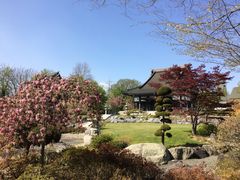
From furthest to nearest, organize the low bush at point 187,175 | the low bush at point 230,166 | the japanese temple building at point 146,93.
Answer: the japanese temple building at point 146,93
the low bush at point 230,166
the low bush at point 187,175

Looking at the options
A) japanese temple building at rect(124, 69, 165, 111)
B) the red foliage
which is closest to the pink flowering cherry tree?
the red foliage

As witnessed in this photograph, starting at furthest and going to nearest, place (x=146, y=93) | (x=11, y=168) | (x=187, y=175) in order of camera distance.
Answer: (x=146, y=93) → (x=187, y=175) → (x=11, y=168)

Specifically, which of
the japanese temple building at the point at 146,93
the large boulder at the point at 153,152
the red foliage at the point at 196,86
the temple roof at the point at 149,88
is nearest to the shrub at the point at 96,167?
the large boulder at the point at 153,152

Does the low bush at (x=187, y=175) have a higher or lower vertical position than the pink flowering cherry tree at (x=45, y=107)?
lower

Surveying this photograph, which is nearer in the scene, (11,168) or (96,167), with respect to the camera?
(96,167)

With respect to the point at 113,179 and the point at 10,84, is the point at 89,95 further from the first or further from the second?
the point at 10,84

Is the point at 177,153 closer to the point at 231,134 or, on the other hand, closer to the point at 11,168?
the point at 231,134

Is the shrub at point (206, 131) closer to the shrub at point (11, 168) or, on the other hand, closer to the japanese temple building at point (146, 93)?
the shrub at point (11, 168)

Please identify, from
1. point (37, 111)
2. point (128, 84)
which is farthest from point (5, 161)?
point (128, 84)

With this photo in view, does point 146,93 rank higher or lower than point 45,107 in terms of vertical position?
higher

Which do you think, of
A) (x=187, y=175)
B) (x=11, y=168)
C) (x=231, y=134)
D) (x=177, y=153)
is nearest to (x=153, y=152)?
(x=177, y=153)

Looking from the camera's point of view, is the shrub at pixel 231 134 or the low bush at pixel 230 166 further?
the shrub at pixel 231 134

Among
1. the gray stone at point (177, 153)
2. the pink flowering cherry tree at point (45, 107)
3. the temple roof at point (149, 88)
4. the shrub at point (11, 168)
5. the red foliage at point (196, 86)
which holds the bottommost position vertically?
the gray stone at point (177, 153)

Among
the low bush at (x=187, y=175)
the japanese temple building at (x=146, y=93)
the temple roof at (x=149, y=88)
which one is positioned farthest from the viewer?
the japanese temple building at (x=146, y=93)
